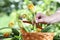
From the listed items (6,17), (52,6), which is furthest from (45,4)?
(6,17)

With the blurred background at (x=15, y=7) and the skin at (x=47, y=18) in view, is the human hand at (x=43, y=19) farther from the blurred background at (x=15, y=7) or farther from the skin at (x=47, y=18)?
the blurred background at (x=15, y=7)

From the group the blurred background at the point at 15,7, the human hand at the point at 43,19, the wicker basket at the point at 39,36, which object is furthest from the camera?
the blurred background at the point at 15,7

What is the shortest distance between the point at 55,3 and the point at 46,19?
274 millimetres

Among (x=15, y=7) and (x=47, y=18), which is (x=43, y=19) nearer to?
(x=47, y=18)

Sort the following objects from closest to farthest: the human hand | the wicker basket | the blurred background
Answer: the wicker basket → the human hand → the blurred background

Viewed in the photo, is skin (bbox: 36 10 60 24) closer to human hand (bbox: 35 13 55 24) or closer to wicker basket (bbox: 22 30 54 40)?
human hand (bbox: 35 13 55 24)

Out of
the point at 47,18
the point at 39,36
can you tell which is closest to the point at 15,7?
the point at 47,18

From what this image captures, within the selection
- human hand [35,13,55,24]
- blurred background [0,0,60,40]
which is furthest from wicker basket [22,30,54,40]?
blurred background [0,0,60,40]

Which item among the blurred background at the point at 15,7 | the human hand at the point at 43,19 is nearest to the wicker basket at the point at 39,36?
the human hand at the point at 43,19

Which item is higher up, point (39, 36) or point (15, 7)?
point (15, 7)

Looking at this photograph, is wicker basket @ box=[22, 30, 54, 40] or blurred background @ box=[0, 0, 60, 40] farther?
blurred background @ box=[0, 0, 60, 40]

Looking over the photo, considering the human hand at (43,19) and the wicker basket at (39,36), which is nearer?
the wicker basket at (39,36)

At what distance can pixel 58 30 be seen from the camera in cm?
115

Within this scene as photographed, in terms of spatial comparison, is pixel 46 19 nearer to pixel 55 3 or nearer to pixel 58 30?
pixel 58 30
